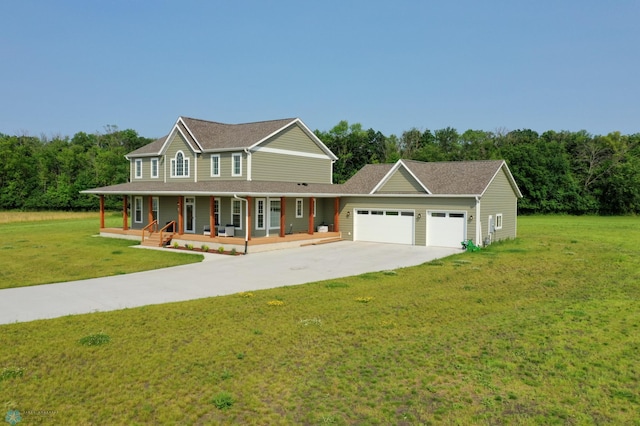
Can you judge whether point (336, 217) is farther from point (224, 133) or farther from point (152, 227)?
point (152, 227)

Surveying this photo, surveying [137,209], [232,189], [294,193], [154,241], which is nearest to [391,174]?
[294,193]

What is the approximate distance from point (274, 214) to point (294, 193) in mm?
2469

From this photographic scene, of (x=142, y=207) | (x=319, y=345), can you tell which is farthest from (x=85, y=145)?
(x=319, y=345)

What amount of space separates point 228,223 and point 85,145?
70255 mm

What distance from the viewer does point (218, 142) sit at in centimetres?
2919

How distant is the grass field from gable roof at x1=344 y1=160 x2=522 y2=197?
509 inches

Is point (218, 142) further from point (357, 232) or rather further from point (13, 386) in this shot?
point (13, 386)

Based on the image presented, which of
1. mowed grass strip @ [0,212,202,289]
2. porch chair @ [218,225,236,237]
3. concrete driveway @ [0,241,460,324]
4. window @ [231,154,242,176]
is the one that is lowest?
concrete driveway @ [0,241,460,324]

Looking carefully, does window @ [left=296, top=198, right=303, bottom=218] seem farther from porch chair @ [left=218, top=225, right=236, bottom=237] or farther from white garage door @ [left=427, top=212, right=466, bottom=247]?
white garage door @ [left=427, top=212, right=466, bottom=247]

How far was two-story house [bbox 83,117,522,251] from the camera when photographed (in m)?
26.1

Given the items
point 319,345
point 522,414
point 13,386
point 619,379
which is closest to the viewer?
point 522,414

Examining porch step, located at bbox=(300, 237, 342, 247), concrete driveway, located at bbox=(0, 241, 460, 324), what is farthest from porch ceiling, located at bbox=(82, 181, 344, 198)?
concrete driveway, located at bbox=(0, 241, 460, 324)

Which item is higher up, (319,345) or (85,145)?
(85,145)

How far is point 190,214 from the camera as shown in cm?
2875
